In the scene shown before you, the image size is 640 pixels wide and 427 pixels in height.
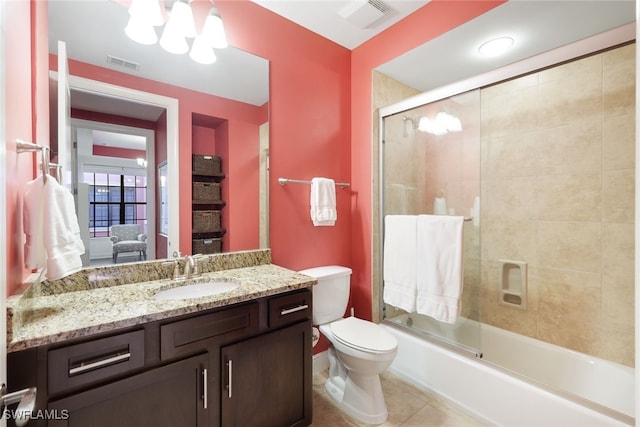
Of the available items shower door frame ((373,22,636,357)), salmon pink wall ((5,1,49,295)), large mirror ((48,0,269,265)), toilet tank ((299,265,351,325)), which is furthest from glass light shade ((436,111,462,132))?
salmon pink wall ((5,1,49,295))

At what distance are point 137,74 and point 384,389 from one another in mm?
2433

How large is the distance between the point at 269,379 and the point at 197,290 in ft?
1.91

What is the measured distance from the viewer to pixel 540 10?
158cm

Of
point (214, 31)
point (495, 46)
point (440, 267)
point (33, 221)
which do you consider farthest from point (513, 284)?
point (33, 221)

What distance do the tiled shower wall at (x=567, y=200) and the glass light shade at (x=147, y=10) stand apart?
87.6 inches

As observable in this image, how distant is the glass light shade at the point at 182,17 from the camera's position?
1448 millimetres

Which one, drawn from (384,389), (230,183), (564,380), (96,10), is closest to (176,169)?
(230,183)

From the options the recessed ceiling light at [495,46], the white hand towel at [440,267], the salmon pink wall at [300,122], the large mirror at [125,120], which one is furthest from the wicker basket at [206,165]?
the recessed ceiling light at [495,46]

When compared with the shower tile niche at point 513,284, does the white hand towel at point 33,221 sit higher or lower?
higher

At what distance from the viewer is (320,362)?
2.17 meters

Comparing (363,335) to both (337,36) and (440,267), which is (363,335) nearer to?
(440,267)

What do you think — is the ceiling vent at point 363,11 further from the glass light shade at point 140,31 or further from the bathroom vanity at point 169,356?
the bathroom vanity at point 169,356

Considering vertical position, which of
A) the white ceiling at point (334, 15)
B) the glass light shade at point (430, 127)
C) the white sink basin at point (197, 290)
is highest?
the white ceiling at point (334, 15)

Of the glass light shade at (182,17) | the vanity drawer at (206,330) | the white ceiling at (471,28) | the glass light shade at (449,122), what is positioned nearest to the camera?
the vanity drawer at (206,330)
